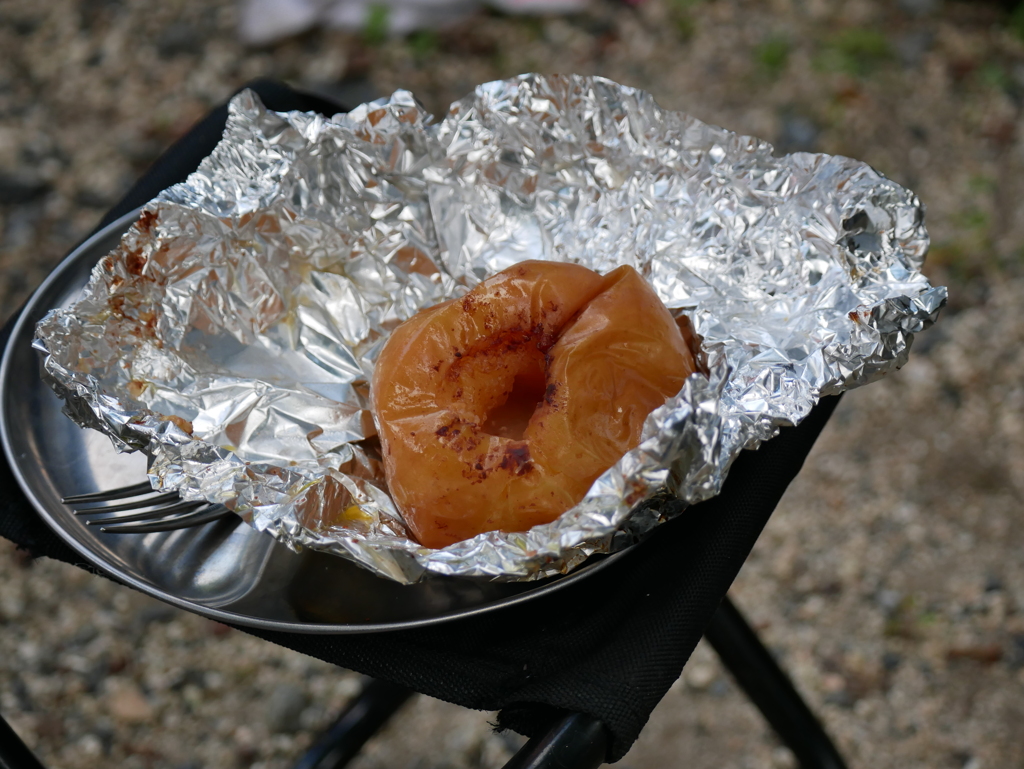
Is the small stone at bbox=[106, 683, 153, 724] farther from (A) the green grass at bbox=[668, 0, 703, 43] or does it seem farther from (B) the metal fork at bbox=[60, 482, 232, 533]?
(A) the green grass at bbox=[668, 0, 703, 43]

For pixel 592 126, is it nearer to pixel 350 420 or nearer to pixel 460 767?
pixel 350 420

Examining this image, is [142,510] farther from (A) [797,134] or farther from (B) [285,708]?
(A) [797,134]

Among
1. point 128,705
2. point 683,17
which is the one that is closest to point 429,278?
point 128,705

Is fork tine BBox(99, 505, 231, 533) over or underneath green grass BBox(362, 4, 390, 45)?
over

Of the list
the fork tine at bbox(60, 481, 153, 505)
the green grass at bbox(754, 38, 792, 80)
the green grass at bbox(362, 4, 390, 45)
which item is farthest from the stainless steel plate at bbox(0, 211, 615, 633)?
the green grass at bbox(754, 38, 792, 80)

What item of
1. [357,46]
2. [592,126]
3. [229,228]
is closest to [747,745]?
[592,126]

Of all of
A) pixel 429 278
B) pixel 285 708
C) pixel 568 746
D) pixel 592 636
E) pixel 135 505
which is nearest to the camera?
pixel 568 746

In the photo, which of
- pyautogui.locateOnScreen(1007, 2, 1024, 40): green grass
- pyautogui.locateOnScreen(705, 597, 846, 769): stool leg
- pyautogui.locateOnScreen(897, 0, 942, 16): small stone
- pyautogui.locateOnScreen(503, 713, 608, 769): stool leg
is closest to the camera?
A: pyautogui.locateOnScreen(503, 713, 608, 769): stool leg

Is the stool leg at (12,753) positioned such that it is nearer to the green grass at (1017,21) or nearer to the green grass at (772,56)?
the green grass at (772,56)
